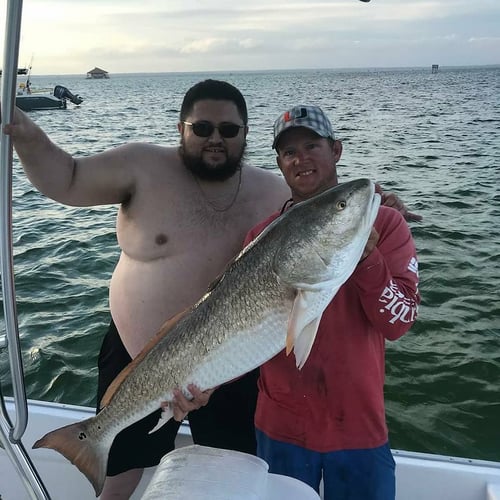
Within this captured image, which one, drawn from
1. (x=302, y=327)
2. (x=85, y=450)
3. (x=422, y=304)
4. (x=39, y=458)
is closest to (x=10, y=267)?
(x=85, y=450)

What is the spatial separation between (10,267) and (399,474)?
2301 millimetres

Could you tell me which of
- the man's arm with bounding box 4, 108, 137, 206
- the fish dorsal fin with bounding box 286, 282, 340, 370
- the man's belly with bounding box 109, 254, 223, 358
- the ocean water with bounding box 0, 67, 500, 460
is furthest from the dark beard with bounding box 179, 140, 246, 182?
the ocean water with bounding box 0, 67, 500, 460

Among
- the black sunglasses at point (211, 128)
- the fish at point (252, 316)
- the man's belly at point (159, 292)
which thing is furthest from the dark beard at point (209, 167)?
the fish at point (252, 316)

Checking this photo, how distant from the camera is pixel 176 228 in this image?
128 inches

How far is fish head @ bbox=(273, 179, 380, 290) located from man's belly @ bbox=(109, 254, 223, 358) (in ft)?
3.57

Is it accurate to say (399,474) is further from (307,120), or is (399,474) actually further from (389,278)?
(307,120)

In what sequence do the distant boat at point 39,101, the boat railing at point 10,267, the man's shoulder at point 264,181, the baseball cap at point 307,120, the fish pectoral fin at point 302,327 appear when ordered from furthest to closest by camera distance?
the distant boat at point 39,101 < the man's shoulder at point 264,181 < the baseball cap at point 307,120 < the fish pectoral fin at point 302,327 < the boat railing at point 10,267

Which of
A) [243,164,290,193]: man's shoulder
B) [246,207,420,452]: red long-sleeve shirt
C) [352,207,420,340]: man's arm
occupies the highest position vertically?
[243,164,290,193]: man's shoulder

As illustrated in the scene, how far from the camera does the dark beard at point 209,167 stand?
127 inches

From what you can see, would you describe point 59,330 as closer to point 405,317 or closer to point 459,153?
point 405,317

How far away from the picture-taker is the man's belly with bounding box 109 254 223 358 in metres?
3.22

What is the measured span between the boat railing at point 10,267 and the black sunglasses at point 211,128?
128 centimetres

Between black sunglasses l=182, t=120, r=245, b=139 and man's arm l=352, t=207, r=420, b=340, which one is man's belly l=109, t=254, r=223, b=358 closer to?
black sunglasses l=182, t=120, r=245, b=139

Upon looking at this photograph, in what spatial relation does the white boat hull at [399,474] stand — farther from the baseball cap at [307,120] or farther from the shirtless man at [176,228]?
the baseball cap at [307,120]
